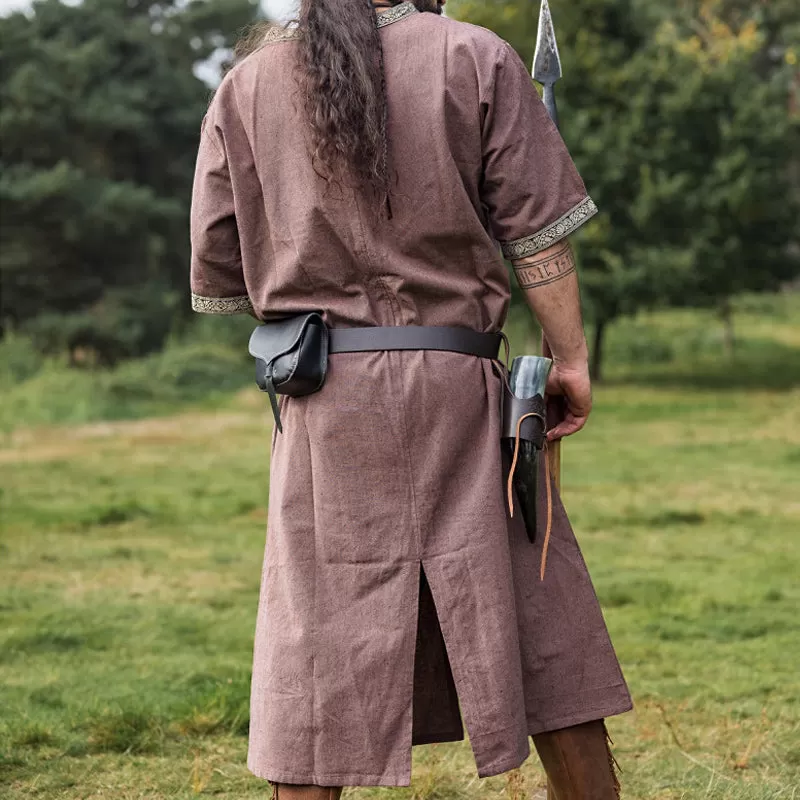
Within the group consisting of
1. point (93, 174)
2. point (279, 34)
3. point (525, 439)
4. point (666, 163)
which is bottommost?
point (666, 163)

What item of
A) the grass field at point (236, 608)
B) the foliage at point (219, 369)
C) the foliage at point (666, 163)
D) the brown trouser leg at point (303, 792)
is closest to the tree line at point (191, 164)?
the foliage at point (666, 163)

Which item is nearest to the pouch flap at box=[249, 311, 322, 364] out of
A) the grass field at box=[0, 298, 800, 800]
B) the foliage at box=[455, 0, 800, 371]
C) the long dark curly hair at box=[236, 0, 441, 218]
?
the long dark curly hair at box=[236, 0, 441, 218]

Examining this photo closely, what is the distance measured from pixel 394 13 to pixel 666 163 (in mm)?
15275

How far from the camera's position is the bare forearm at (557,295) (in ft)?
8.36

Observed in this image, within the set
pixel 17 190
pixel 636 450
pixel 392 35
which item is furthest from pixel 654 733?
pixel 17 190

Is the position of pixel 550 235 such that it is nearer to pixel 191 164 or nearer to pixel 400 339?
pixel 400 339

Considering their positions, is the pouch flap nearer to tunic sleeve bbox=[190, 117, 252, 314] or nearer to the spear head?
tunic sleeve bbox=[190, 117, 252, 314]

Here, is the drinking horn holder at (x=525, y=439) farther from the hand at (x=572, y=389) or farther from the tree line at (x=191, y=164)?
the tree line at (x=191, y=164)

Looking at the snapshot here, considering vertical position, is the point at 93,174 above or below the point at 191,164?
above

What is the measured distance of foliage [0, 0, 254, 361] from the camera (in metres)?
19.6

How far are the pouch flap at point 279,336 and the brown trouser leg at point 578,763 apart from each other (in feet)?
2.88

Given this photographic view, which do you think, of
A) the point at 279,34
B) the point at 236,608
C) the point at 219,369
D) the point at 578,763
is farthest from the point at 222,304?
the point at 219,369

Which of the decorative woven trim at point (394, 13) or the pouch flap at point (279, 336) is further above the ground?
the decorative woven trim at point (394, 13)

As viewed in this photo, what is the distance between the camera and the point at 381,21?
2514 millimetres
